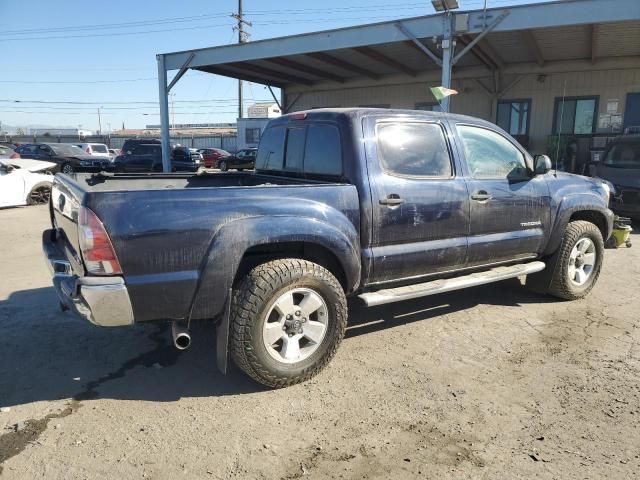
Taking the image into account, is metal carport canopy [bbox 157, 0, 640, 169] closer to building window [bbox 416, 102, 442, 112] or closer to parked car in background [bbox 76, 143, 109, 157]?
building window [bbox 416, 102, 442, 112]

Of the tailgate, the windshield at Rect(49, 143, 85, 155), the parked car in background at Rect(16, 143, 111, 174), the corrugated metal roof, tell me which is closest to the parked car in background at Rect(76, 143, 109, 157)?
the windshield at Rect(49, 143, 85, 155)

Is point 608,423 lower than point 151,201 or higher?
lower

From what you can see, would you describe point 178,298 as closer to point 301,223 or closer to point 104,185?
point 301,223

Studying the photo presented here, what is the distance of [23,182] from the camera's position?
11.6 m

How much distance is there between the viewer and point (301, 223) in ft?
10.8

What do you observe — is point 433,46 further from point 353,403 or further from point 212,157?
point 212,157

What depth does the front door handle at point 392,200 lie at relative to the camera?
12.2 ft

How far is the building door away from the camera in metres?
15.0

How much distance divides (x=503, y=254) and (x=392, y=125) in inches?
67.1

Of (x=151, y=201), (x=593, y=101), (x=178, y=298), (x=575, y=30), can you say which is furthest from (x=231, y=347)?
(x=593, y=101)

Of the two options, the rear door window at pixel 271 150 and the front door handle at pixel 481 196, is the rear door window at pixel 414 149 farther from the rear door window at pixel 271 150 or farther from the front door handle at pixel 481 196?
the rear door window at pixel 271 150

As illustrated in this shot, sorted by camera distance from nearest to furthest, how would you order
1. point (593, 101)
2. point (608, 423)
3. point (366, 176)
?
point (608, 423) < point (366, 176) < point (593, 101)

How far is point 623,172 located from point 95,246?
34.0ft

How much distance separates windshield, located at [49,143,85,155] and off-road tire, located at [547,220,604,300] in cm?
2144
